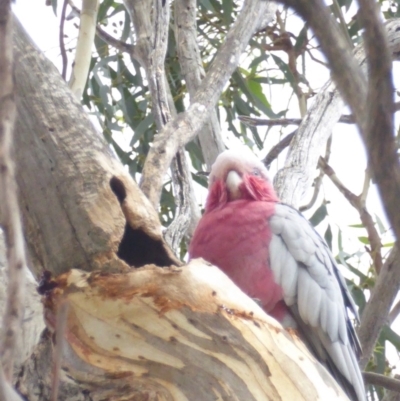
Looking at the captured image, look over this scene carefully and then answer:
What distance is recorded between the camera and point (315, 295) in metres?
1.46

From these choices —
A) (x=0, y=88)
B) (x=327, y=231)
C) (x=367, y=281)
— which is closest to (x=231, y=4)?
(x=327, y=231)

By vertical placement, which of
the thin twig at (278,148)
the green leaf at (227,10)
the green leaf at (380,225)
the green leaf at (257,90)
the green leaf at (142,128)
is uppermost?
the green leaf at (227,10)

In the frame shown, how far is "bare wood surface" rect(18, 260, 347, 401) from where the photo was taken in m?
0.90

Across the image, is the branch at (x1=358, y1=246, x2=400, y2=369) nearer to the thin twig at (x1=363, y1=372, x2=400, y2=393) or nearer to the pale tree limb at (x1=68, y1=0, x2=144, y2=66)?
the thin twig at (x1=363, y1=372, x2=400, y2=393)

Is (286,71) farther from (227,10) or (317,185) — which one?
(317,185)

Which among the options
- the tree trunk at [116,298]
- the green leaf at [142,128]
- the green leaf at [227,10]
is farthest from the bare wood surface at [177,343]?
the green leaf at [227,10]

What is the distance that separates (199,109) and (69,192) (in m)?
0.66

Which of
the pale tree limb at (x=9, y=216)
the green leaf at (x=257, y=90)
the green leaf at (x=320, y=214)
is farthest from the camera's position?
the green leaf at (x=257, y=90)

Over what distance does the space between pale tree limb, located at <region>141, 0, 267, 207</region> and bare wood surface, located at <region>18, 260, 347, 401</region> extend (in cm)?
41

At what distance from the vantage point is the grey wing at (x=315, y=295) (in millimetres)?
1424

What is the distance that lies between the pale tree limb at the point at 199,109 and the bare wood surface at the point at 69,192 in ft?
0.90

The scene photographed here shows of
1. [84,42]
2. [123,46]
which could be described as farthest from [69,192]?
[123,46]

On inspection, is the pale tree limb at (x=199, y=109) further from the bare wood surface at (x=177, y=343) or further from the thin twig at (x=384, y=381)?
the thin twig at (x=384, y=381)

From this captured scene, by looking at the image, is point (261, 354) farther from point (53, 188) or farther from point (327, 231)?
point (327, 231)
